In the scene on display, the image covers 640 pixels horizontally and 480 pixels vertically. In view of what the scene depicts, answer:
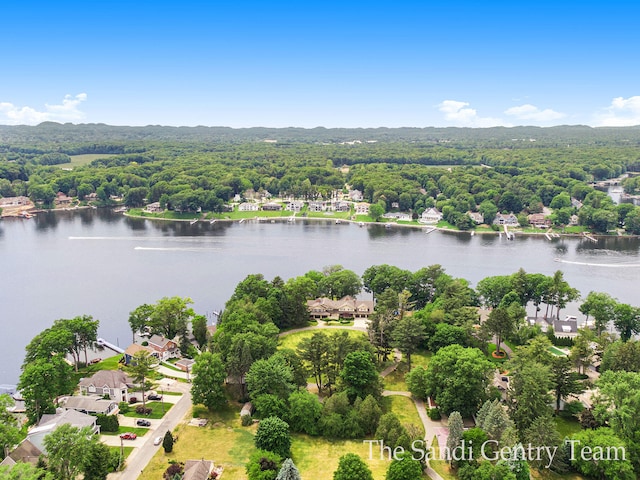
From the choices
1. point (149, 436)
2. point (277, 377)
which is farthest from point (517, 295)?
point (149, 436)

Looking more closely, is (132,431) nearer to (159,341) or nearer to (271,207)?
(159,341)

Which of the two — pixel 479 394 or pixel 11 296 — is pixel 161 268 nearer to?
pixel 11 296

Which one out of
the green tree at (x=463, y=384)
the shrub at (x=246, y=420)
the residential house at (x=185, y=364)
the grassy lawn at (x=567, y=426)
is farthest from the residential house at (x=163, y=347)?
the grassy lawn at (x=567, y=426)

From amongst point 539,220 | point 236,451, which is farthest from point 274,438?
point 539,220

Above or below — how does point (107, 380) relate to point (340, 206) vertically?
below

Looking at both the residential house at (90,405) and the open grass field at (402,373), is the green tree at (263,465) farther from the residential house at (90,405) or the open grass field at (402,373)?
the open grass field at (402,373)
